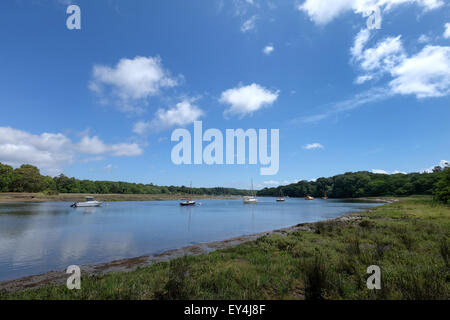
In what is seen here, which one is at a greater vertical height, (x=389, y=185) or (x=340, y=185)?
(x=389, y=185)

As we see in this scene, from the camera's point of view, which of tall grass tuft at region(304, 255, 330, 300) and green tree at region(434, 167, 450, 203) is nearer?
tall grass tuft at region(304, 255, 330, 300)

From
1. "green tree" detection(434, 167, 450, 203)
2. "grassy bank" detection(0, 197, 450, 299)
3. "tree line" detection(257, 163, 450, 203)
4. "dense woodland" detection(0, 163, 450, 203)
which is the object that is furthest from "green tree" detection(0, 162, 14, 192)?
"tree line" detection(257, 163, 450, 203)

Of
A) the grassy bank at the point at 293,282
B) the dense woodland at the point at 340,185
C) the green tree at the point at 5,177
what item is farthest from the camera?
the dense woodland at the point at 340,185

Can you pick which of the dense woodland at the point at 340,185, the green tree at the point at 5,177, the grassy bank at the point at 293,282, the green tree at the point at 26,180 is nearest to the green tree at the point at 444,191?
the dense woodland at the point at 340,185

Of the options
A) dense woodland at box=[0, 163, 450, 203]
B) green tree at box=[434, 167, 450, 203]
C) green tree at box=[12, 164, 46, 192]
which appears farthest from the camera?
green tree at box=[12, 164, 46, 192]

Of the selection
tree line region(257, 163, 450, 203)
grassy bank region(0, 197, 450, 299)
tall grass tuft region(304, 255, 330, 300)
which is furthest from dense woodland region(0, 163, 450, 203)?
tall grass tuft region(304, 255, 330, 300)

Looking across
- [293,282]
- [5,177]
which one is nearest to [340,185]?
[293,282]

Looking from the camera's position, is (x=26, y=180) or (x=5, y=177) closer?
(x=5, y=177)

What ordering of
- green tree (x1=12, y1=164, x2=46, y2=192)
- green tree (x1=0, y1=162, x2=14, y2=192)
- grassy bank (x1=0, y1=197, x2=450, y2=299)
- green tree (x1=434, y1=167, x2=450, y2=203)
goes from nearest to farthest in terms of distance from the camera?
1. grassy bank (x1=0, y1=197, x2=450, y2=299)
2. green tree (x1=434, y1=167, x2=450, y2=203)
3. green tree (x1=0, y1=162, x2=14, y2=192)
4. green tree (x1=12, y1=164, x2=46, y2=192)

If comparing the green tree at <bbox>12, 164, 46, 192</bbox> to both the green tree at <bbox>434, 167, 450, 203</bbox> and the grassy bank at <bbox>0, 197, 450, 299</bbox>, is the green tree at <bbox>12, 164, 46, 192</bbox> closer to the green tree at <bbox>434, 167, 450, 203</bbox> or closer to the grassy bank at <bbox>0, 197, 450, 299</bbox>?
the grassy bank at <bbox>0, 197, 450, 299</bbox>

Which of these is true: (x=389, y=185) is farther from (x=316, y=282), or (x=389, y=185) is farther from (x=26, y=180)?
(x=26, y=180)

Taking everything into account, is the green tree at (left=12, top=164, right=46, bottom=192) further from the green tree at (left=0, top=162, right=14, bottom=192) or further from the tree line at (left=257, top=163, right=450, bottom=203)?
the tree line at (left=257, top=163, right=450, bottom=203)

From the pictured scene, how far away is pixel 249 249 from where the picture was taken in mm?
14891

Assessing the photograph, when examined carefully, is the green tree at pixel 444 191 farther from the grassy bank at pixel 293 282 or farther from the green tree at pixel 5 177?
the green tree at pixel 5 177
